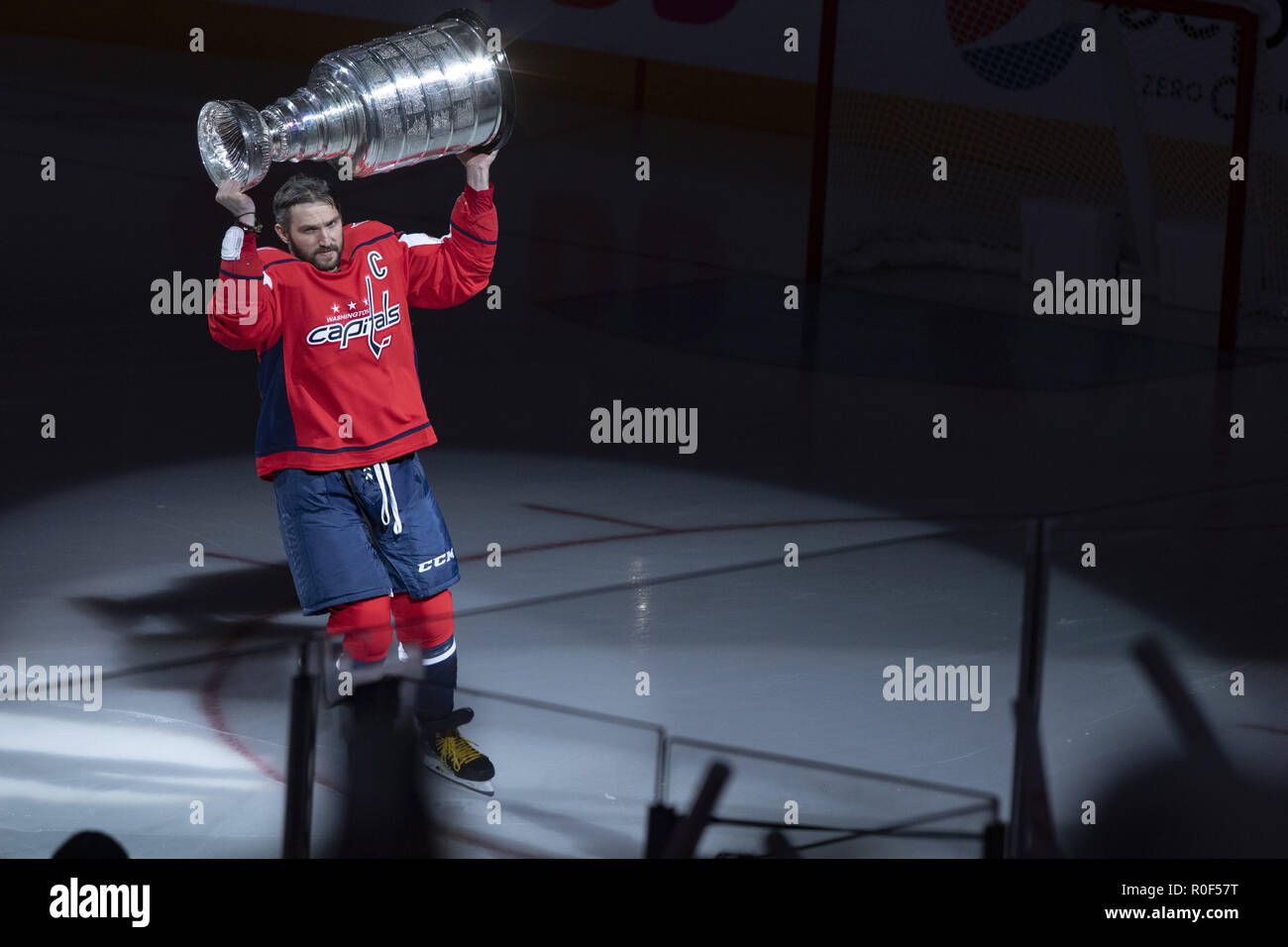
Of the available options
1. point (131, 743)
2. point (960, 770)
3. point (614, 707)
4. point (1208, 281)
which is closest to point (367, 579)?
point (131, 743)

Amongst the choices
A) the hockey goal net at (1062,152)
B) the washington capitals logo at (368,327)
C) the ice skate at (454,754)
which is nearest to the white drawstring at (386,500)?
the washington capitals logo at (368,327)

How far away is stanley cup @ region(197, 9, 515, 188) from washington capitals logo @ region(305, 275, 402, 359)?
1.06ft

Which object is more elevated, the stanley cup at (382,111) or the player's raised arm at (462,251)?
the stanley cup at (382,111)

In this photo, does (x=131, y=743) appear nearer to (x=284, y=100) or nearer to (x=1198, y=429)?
(x=284, y=100)

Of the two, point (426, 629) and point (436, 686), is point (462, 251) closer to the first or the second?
point (426, 629)

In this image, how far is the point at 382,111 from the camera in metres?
4.36

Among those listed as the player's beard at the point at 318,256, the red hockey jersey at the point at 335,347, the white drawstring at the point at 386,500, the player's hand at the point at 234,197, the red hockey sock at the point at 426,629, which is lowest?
the red hockey sock at the point at 426,629

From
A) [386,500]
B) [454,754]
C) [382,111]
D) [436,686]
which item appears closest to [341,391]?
[386,500]

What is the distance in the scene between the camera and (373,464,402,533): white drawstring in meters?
4.54

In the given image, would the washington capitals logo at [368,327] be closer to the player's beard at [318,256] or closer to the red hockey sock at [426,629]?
the player's beard at [318,256]

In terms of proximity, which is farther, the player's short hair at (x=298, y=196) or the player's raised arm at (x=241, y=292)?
the player's short hair at (x=298, y=196)

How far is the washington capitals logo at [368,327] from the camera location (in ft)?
14.7

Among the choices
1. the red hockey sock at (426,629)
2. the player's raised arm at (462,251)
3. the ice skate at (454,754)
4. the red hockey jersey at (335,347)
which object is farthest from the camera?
the player's raised arm at (462,251)

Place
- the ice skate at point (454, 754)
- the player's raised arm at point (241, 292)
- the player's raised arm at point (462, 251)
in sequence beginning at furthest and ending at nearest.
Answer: the player's raised arm at point (462, 251) < the player's raised arm at point (241, 292) < the ice skate at point (454, 754)
